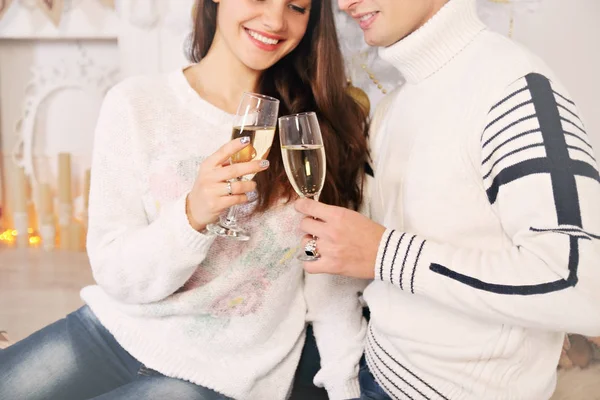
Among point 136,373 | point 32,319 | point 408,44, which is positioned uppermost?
point 408,44

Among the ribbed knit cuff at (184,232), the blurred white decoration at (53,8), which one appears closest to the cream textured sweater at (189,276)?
the ribbed knit cuff at (184,232)

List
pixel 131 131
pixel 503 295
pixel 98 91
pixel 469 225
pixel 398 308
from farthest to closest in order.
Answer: pixel 98 91
pixel 131 131
pixel 398 308
pixel 469 225
pixel 503 295

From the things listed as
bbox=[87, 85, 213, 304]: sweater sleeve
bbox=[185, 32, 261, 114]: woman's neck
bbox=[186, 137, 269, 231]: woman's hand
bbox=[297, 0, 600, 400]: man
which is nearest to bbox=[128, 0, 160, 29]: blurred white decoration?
bbox=[185, 32, 261, 114]: woman's neck

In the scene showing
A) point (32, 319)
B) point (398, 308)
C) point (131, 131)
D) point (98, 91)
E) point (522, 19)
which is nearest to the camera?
point (398, 308)

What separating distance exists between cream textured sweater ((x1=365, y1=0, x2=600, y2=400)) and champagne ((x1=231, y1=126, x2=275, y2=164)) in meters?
0.28

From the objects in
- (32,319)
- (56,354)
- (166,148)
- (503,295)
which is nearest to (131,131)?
(166,148)

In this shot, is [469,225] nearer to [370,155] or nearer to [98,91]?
[370,155]

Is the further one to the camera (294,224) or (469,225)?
(294,224)

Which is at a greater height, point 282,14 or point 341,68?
point 282,14

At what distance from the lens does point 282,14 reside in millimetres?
1322

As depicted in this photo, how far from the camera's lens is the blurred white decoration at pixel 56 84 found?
2469 mm

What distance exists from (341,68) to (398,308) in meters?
0.66

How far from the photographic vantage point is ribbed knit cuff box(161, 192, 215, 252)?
1.11m

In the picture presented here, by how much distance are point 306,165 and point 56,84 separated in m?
1.86
